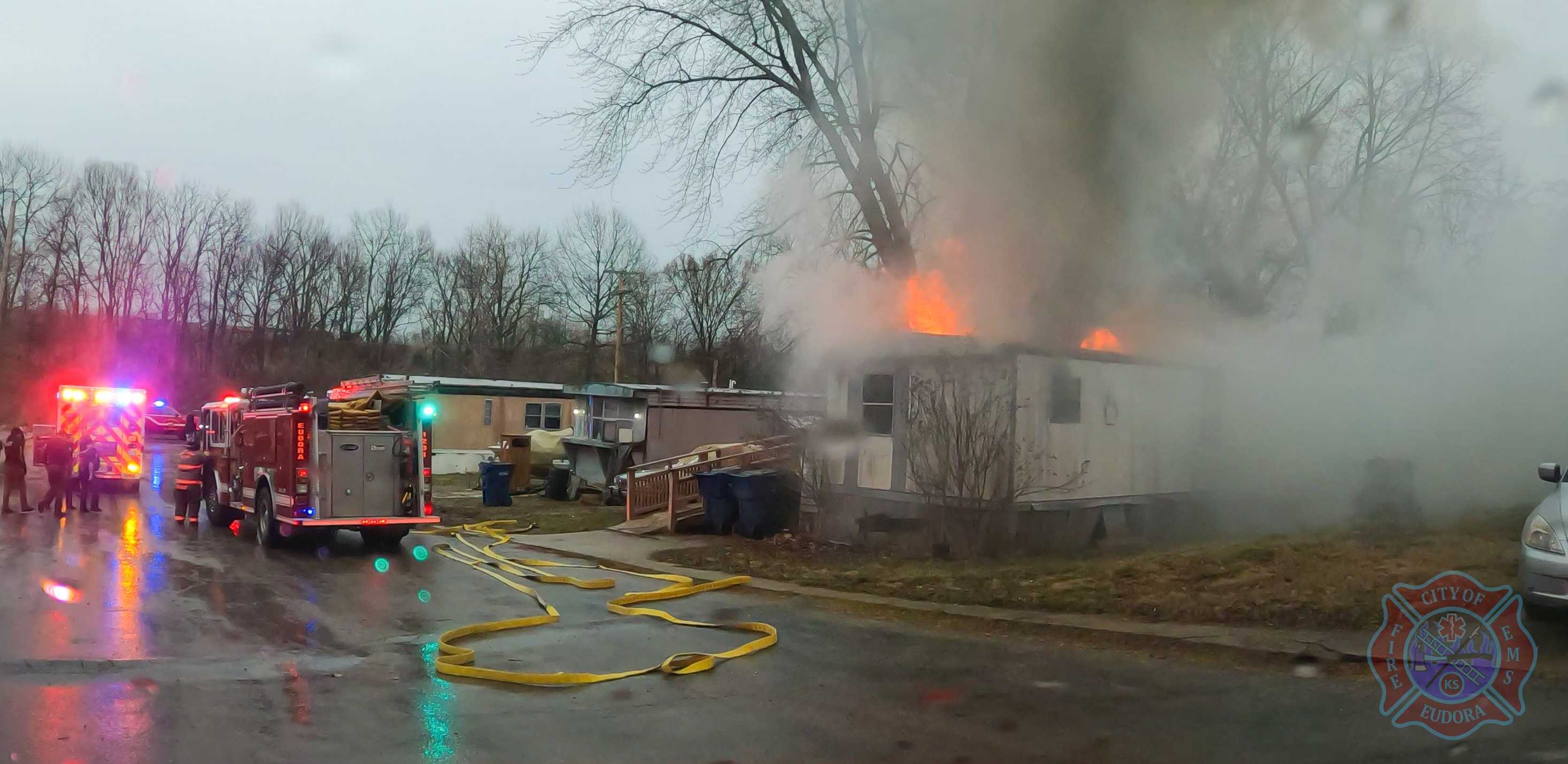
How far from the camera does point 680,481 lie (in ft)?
49.0

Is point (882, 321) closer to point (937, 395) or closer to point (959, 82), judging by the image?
point (937, 395)

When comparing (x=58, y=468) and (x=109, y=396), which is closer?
(x=58, y=468)

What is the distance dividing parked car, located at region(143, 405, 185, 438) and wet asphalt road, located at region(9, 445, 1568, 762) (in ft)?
116

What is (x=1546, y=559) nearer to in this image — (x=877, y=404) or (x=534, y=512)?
(x=877, y=404)

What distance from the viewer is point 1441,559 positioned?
8.61 m

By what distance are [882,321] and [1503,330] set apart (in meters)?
9.08

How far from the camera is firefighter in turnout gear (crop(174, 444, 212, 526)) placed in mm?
15602

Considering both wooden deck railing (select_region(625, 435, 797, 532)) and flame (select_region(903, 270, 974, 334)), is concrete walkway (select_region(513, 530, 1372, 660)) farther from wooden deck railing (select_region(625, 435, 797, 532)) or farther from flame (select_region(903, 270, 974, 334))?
flame (select_region(903, 270, 974, 334))

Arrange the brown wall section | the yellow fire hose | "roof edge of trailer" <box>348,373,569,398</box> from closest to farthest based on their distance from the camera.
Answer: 1. the yellow fire hose
2. "roof edge of trailer" <box>348,373,569,398</box>
3. the brown wall section

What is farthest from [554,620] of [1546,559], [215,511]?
[215,511]

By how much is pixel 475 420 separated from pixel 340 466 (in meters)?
16.6

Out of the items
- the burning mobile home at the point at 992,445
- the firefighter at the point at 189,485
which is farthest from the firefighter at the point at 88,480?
the burning mobile home at the point at 992,445

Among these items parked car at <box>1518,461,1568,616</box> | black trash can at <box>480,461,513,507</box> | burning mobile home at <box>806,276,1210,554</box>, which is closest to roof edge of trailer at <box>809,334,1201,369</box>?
burning mobile home at <box>806,276,1210,554</box>

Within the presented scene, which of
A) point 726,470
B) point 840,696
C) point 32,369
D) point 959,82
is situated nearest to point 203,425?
point 726,470
